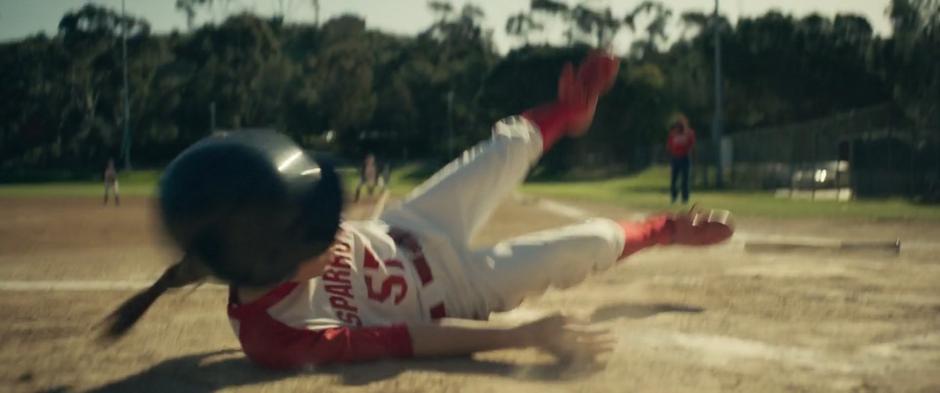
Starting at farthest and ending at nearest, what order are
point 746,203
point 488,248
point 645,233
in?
1. point 746,203
2. point 645,233
3. point 488,248

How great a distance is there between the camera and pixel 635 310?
4176 millimetres

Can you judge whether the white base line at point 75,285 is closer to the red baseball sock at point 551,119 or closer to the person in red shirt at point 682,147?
the red baseball sock at point 551,119

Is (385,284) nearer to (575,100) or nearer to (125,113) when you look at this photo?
(575,100)

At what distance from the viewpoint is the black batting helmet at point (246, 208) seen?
2.55m

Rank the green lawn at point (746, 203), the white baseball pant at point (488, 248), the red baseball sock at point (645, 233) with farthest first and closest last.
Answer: the green lawn at point (746, 203) → the red baseball sock at point (645, 233) → the white baseball pant at point (488, 248)

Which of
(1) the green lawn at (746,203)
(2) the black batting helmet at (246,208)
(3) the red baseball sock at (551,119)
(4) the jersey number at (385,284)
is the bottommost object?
(1) the green lawn at (746,203)

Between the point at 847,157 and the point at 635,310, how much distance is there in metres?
19.3

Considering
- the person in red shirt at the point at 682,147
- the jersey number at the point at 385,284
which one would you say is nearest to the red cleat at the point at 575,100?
the jersey number at the point at 385,284

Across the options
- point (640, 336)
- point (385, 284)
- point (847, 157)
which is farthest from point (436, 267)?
point (847, 157)

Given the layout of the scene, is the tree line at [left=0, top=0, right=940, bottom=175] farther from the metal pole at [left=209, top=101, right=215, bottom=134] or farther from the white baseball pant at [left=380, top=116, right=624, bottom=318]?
the white baseball pant at [left=380, top=116, right=624, bottom=318]

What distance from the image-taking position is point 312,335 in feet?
9.50

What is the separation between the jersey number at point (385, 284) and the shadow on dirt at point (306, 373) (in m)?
0.22

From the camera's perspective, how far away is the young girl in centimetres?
291

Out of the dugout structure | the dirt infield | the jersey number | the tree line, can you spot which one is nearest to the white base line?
the dirt infield
